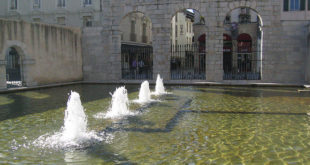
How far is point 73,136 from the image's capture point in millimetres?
6219

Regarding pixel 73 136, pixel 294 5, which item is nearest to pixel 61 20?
pixel 294 5

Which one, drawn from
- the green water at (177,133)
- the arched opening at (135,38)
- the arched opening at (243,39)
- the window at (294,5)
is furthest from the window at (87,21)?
the green water at (177,133)

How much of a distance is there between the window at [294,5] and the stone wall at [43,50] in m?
12.8

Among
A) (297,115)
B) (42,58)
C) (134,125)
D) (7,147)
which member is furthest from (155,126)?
(42,58)

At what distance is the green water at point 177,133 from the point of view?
5141mm

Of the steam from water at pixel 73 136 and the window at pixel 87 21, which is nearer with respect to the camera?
the steam from water at pixel 73 136

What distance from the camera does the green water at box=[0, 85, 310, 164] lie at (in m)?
5.14

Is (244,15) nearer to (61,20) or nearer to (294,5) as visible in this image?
Result: (294,5)

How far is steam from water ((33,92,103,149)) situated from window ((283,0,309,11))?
14384 mm

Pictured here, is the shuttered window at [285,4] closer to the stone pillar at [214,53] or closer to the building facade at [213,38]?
the building facade at [213,38]

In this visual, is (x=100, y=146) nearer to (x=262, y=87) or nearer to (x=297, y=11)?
(x=262, y=87)

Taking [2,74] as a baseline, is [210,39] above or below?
above

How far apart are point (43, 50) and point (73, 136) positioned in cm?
1230

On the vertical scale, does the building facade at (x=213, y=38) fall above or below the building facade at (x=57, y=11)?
below
